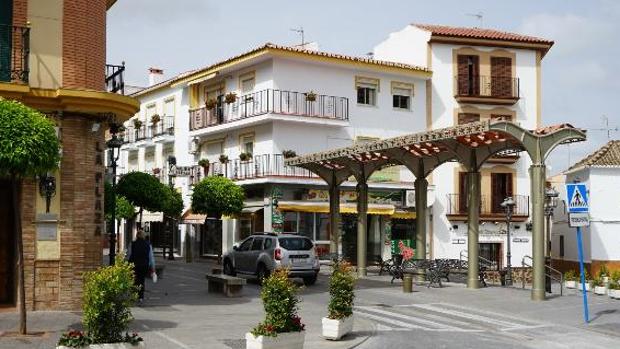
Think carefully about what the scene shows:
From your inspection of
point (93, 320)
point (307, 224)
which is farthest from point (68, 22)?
point (307, 224)

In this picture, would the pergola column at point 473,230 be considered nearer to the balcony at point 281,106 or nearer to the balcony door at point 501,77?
the balcony at point 281,106

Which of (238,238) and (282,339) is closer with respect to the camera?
(282,339)

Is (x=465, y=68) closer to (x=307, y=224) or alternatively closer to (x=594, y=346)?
(x=307, y=224)

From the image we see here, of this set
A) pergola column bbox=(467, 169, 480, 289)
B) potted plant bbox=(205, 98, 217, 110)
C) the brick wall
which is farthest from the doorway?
potted plant bbox=(205, 98, 217, 110)

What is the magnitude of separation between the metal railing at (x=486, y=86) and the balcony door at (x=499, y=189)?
4.24 meters

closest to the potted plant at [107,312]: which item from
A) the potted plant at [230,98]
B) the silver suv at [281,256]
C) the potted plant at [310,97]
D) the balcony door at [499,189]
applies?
the silver suv at [281,256]

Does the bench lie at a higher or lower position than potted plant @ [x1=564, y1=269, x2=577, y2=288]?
higher

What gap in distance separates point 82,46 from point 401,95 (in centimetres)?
2601

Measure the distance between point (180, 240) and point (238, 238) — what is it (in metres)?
6.50

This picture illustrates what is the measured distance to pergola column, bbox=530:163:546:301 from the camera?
1912cm

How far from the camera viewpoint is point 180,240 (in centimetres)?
4419

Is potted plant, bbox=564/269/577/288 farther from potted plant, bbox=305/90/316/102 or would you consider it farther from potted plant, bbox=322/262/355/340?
potted plant, bbox=305/90/316/102

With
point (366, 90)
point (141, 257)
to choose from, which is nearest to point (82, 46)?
point (141, 257)

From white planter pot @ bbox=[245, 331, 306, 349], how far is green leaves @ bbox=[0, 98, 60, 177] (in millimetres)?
4170
